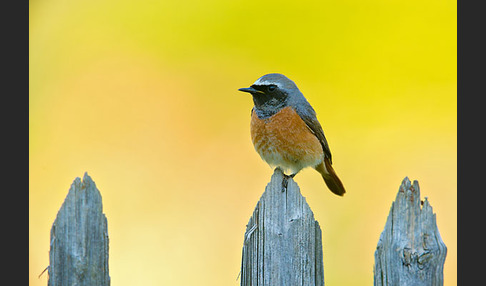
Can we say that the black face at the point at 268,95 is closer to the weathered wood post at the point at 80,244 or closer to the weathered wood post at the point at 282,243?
the weathered wood post at the point at 282,243

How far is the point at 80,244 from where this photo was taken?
3.35 metres

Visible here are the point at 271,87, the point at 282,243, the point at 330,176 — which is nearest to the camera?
the point at 282,243

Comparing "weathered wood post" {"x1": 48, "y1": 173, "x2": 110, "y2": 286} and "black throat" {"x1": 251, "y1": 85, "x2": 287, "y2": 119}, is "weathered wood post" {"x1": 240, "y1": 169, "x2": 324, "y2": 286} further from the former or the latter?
"black throat" {"x1": 251, "y1": 85, "x2": 287, "y2": 119}

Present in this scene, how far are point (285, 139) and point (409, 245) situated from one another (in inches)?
71.9

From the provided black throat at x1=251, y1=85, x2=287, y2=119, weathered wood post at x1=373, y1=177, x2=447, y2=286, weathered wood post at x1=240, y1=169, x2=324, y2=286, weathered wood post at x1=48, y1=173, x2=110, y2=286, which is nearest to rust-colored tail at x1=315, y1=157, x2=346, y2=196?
black throat at x1=251, y1=85, x2=287, y2=119

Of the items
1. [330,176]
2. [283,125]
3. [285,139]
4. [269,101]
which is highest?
[269,101]

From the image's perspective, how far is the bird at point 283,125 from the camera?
4.88 metres

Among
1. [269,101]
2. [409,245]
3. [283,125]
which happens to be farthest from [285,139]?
[409,245]

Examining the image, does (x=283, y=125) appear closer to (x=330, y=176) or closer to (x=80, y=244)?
(x=330, y=176)

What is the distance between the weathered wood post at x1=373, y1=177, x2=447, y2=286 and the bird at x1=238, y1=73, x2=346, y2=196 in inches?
66.3

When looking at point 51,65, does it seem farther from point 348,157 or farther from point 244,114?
point 348,157

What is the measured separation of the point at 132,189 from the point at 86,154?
664mm

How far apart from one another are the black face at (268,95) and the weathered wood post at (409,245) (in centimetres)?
182

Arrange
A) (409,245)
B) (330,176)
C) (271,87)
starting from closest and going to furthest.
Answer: (409,245) < (271,87) < (330,176)
